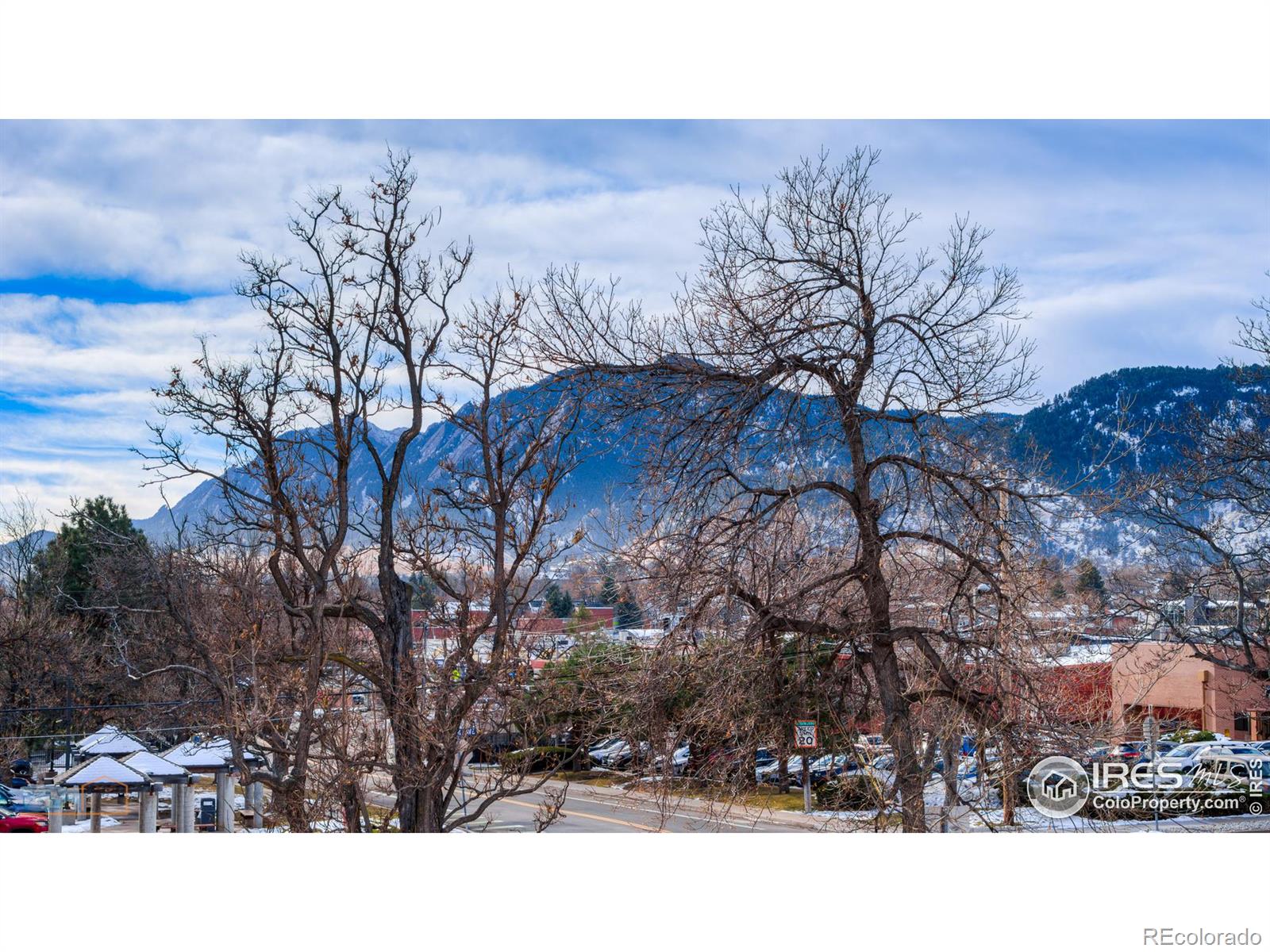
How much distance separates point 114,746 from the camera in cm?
1181

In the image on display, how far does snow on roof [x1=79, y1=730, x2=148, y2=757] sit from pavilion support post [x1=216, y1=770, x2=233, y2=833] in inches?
42.4

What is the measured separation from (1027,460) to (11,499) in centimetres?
2232

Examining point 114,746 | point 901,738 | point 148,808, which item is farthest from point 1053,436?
point 114,746

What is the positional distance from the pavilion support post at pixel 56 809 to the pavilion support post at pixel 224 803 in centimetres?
170

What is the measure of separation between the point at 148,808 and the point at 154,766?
2.69 ft

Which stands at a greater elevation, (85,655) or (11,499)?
(11,499)

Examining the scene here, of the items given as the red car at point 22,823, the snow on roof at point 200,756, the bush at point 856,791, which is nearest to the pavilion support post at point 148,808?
the snow on roof at point 200,756

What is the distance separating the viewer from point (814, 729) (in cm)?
596

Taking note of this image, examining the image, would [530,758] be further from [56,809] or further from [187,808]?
[56,809]

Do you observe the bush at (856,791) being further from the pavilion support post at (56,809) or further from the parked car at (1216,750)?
the pavilion support post at (56,809)

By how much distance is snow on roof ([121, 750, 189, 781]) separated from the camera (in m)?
11.0

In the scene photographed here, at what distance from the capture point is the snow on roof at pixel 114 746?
11703mm
